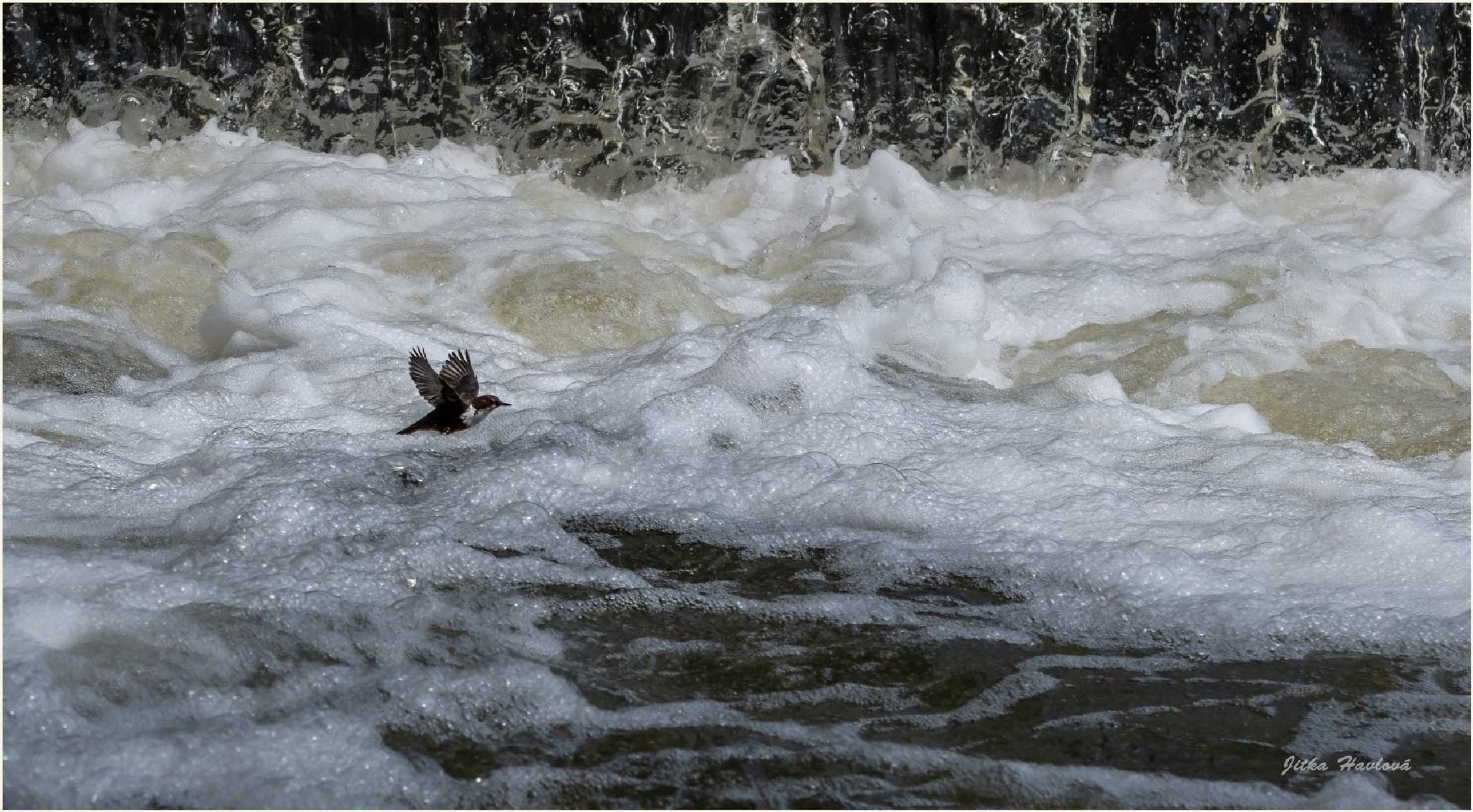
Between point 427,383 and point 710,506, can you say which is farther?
point 427,383

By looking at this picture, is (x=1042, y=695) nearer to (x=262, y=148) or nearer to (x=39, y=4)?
(x=262, y=148)

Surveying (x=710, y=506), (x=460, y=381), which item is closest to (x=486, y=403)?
(x=460, y=381)

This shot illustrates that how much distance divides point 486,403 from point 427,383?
0.47 ft

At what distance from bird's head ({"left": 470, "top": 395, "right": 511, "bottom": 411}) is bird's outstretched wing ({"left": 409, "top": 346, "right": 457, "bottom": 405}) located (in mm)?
66

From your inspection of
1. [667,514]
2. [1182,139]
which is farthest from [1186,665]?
[1182,139]

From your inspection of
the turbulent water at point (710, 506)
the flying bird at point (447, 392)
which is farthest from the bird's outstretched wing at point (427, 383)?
the turbulent water at point (710, 506)

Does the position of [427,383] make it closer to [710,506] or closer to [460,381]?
[460,381]

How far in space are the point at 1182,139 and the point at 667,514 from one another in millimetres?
3910

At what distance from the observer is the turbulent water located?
6.53ft

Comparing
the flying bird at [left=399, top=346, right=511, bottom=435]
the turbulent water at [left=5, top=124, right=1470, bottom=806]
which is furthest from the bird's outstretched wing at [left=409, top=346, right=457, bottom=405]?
the turbulent water at [left=5, top=124, right=1470, bottom=806]

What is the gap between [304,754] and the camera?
194cm

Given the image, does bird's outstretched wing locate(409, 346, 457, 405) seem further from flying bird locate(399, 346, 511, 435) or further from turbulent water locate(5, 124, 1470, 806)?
turbulent water locate(5, 124, 1470, 806)

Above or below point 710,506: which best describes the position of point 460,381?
above

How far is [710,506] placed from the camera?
2900mm
